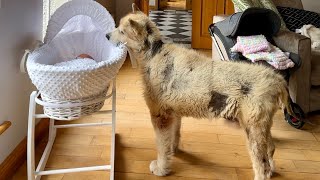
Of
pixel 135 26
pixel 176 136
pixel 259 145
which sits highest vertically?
pixel 135 26

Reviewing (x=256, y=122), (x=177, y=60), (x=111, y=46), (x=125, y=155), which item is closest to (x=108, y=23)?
(x=111, y=46)

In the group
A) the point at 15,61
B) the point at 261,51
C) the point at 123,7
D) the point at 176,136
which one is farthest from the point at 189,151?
the point at 123,7

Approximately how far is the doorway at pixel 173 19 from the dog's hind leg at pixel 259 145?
2820mm

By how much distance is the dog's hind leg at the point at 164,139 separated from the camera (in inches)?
69.2

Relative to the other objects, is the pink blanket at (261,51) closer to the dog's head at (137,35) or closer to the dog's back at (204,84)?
the dog's back at (204,84)

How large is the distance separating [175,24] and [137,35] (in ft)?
14.0

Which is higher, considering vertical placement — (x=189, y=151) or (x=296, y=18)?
(x=296, y=18)

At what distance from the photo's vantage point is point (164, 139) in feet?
5.83

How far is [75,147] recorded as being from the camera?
211 centimetres

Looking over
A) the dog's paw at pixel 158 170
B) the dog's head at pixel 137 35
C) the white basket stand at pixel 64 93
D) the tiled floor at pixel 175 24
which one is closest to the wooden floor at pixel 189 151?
the dog's paw at pixel 158 170

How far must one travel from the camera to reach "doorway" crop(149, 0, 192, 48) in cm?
504

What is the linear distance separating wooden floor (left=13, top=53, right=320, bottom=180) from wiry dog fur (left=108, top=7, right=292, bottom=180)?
202mm

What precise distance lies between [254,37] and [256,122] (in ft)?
3.10

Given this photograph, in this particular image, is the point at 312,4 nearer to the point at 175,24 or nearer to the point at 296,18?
the point at 296,18
